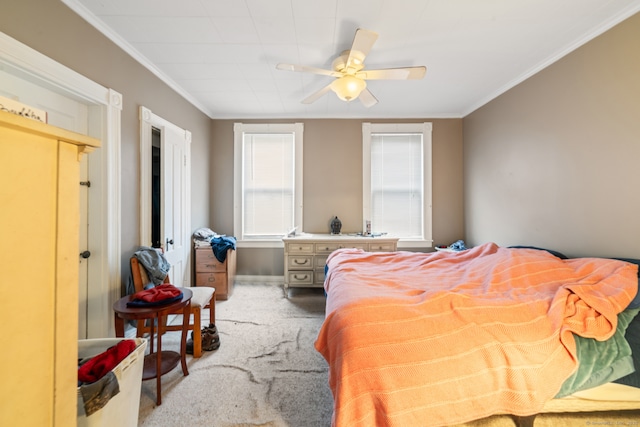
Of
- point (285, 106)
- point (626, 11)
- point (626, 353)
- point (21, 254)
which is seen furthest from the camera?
point (285, 106)

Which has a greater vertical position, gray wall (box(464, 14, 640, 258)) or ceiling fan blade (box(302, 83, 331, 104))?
ceiling fan blade (box(302, 83, 331, 104))

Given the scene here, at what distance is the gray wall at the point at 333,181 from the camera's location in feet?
13.2

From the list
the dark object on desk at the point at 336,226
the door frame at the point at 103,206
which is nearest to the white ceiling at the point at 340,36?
the door frame at the point at 103,206

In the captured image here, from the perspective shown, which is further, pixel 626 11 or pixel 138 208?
pixel 138 208

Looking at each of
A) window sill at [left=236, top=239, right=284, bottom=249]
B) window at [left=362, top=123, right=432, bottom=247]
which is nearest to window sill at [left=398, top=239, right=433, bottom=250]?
window at [left=362, top=123, right=432, bottom=247]

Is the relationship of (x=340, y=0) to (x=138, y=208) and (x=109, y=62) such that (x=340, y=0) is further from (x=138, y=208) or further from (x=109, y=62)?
(x=138, y=208)

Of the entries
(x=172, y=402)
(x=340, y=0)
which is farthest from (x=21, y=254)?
(x=340, y=0)

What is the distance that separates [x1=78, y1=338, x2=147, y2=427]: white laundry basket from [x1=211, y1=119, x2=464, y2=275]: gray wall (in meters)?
2.72

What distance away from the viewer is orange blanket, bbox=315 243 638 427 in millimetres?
1127

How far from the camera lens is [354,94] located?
2.31 metres

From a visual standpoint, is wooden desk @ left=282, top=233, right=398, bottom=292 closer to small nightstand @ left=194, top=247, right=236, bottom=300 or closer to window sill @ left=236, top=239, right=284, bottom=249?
window sill @ left=236, top=239, right=284, bottom=249

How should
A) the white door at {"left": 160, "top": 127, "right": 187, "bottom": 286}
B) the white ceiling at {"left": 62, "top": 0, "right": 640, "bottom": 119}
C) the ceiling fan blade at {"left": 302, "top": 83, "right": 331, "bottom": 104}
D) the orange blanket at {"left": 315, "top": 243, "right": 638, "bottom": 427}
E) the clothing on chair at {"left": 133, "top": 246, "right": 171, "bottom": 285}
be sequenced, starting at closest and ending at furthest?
the orange blanket at {"left": 315, "top": 243, "right": 638, "bottom": 427} → the white ceiling at {"left": 62, "top": 0, "right": 640, "bottom": 119} → the clothing on chair at {"left": 133, "top": 246, "right": 171, "bottom": 285} → the ceiling fan blade at {"left": 302, "top": 83, "right": 331, "bottom": 104} → the white door at {"left": 160, "top": 127, "right": 187, "bottom": 286}

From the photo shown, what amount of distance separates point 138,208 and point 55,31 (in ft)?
4.54

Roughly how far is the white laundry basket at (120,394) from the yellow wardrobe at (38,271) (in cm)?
37
